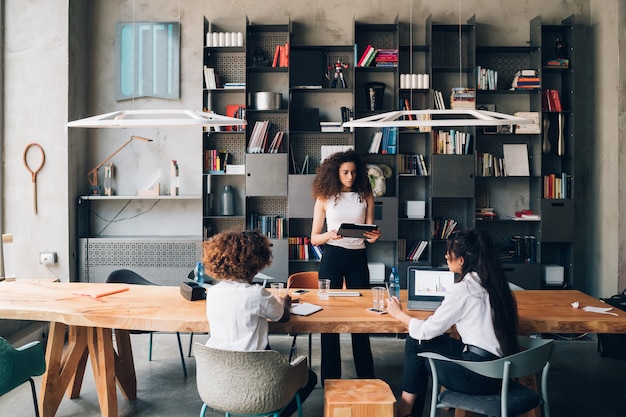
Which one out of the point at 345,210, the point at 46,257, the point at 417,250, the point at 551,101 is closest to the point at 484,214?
the point at 417,250

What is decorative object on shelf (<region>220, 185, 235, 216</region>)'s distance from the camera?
18.8 ft

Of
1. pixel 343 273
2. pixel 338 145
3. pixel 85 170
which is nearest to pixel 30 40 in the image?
pixel 85 170

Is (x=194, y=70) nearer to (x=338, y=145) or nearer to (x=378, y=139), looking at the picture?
(x=338, y=145)

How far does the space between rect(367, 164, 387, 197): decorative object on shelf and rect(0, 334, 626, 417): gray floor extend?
1.44 metres

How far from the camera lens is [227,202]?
18.8ft

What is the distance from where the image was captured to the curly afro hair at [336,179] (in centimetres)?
427

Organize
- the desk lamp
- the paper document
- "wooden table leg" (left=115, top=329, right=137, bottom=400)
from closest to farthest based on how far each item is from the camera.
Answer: the paper document
"wooden table leg" (left=115, top=329, right=137, bottom=400)
the desk lamp

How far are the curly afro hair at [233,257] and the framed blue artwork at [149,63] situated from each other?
3.51m

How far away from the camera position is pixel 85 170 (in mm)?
5816

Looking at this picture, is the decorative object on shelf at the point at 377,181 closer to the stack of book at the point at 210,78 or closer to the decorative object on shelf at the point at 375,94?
the decorative object on shelf at the point at 375,94

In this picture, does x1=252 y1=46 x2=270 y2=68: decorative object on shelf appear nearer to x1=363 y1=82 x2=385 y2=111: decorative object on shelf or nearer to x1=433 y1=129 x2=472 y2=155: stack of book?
x1=363 y1=82 x2=385 y2=111: decorative object on shelf

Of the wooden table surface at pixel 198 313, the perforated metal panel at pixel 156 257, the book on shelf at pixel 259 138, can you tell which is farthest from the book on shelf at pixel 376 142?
the wooden table surface at pixel 198 313

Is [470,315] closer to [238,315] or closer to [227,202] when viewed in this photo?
[238,315]

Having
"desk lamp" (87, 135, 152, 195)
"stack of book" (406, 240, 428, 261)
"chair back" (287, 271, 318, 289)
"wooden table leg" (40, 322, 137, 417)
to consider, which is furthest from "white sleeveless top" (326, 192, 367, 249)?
"desk lamp" (87, 135, 152, 195)
